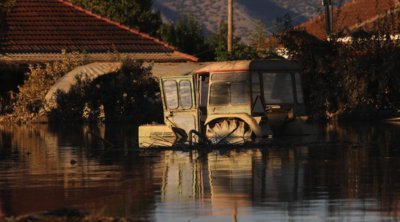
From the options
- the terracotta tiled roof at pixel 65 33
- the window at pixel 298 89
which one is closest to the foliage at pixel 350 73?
the terracotta tiled roof at pixel 65 33

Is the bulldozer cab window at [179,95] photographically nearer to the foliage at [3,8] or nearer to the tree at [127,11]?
the foliage at [3,8]

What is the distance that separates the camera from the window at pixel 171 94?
29.4m

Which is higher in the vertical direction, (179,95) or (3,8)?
(3,8)

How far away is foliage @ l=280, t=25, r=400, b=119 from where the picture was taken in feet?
158

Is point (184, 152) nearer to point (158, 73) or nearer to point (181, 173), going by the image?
point (181, 173)

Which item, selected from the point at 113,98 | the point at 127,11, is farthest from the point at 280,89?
the point at 127,11

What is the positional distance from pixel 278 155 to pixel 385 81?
2276 cm

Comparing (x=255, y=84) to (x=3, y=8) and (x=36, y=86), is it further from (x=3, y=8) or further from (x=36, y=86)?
(x=36, y=86)

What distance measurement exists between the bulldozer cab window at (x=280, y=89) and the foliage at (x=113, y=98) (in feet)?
63.1

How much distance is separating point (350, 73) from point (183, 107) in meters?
20.1

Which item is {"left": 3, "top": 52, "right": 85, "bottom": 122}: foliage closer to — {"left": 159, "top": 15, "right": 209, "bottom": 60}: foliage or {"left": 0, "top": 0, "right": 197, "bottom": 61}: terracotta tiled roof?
{"left": 0, "top": 0, "right": 197, "bottom": 61}: terracotta tiled roof

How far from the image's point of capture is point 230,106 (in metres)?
29.9

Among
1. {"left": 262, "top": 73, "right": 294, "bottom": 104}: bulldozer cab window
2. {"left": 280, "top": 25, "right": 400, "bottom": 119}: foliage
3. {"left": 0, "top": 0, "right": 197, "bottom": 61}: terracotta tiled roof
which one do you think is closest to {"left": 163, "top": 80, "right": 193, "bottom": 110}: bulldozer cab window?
{"left": 262, "top": 73, "right": 294, "bottom": 104}: bulldozer cab window

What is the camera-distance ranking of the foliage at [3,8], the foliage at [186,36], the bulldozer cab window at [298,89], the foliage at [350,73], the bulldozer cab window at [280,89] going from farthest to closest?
the foliage at [186,36] < the foliage at [350,73] < the foliage at [3,8] < the bulldozer cab window at [298,89] < the bulldozer cab window at [280,89]
